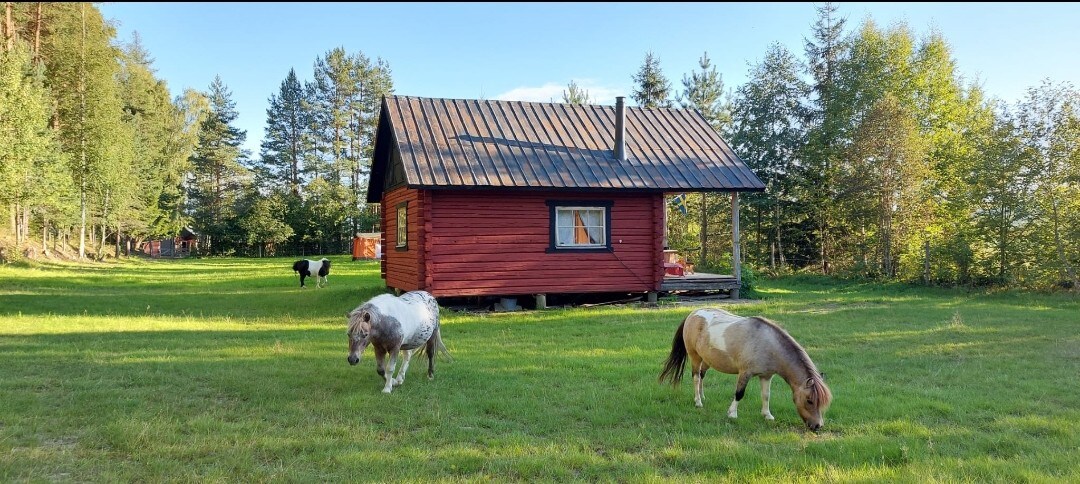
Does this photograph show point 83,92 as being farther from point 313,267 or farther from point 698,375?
point 698,375

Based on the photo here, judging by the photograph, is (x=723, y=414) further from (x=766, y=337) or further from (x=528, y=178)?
(x=528, y=178)

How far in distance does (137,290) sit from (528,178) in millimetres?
13459

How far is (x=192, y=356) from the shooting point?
9.02 metres

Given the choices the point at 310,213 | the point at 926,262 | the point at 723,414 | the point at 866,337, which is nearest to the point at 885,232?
the point at 926,262

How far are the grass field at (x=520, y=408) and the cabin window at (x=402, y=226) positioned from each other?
15.7 feet

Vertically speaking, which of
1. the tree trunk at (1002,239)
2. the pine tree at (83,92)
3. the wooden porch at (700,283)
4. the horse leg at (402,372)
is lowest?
the horse leg at (402,372)

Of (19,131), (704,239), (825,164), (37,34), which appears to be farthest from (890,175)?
(37,34)

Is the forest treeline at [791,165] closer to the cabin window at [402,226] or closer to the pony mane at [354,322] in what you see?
the cabin window at [402,226]

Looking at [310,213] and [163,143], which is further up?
[163,143]

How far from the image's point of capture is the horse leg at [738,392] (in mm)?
5824

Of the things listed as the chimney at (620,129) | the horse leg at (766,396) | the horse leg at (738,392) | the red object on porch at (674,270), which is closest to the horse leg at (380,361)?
the horse leg at (738,392)

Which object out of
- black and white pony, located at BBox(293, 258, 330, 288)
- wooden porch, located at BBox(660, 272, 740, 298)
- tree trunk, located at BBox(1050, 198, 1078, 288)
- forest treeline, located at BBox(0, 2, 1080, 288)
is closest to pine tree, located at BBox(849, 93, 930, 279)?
forest treeline, located at BBox(0, 2, 1080, 288)

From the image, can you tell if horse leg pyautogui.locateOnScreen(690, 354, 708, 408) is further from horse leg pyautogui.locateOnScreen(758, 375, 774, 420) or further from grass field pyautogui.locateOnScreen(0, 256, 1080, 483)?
horse leg pyautogui.locateOnScreen(758, 375, 774, 420)

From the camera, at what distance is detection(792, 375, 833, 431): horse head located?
17.8 feet
